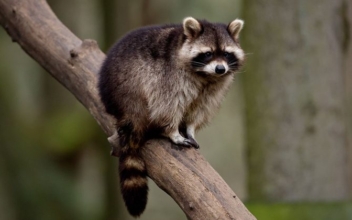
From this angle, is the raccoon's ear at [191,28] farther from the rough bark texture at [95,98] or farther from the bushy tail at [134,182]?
the bushy tail at [134,182]

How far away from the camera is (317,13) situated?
23.7ft

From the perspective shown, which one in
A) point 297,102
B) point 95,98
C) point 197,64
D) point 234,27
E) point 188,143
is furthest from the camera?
point 297,102

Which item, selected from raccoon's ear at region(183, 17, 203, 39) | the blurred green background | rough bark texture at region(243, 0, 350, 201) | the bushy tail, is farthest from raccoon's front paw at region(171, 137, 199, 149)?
rough bark texture at region(243, 0, 350, 201)

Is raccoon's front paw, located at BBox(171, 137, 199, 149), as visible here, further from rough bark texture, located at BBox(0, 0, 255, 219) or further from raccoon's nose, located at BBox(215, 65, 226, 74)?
raccoon's nose, located at BBox(215, 65, 226, 74)

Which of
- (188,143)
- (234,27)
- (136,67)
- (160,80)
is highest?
(234,27)

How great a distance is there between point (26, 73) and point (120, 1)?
3.23 m

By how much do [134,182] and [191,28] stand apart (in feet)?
3.92

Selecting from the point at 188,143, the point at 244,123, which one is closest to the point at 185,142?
the point at 188,143

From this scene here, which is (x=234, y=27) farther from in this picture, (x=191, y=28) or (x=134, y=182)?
(x=134, y=182)

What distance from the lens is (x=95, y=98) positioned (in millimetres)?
5453

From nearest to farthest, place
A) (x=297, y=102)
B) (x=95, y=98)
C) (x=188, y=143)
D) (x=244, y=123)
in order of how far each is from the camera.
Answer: (x=188, y=143), (x=95, y=98), (x=297, y=102), (x=244, y=123)

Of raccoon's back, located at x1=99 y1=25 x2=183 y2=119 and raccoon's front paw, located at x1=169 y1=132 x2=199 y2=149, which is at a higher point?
raccoon's back, located at x1=99 y1=25 x2=183 y2=119

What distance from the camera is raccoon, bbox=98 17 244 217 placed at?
4992 millimetres

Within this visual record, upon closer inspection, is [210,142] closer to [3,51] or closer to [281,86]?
[3,51]
